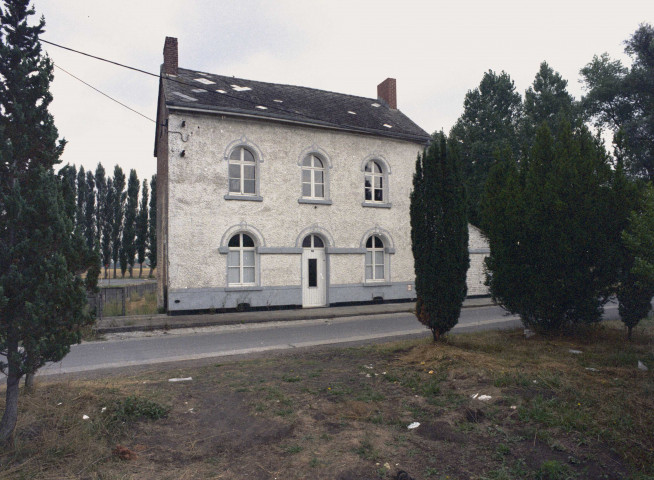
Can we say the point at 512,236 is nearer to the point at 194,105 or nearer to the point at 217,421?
the point at 217,421

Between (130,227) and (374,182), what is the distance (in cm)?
2897

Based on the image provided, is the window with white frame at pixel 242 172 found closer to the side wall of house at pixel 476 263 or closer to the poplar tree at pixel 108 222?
the side wall of house at pixel 476 263

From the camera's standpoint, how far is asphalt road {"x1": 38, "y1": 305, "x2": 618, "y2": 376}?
878 cm

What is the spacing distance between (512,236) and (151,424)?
7.58 metres

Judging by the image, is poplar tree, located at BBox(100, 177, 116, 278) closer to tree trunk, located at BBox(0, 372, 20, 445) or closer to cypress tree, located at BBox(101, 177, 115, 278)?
cypress tree, located at BBox(101, 177, 115, 278)

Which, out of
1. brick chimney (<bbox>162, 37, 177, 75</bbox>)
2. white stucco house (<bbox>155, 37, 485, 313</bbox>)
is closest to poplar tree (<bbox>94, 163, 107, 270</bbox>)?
white stucco house (<bbox>155, 37, 485, 313</bbox>)

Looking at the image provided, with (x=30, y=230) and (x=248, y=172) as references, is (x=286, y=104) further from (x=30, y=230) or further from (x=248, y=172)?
(x=30, y=230)

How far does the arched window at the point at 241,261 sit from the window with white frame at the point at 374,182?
5650 millimetres

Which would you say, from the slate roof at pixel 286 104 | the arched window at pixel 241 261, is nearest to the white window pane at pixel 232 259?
the arched window at pixel 241 261

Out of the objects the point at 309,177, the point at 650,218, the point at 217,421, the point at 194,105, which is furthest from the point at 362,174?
the point at 217,421

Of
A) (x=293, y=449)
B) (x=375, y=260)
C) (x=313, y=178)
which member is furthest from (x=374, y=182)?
(x=293, y=449)

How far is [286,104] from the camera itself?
18.3 m

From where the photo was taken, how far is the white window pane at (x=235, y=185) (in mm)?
16281

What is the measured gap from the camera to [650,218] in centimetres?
647
